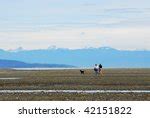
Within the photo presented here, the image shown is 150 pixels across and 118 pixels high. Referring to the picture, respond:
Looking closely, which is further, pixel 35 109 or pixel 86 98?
pixel 86 98

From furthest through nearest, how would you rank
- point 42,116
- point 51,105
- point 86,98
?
point 86,98
point 51,105
point 42,116

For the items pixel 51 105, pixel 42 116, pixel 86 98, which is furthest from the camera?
pixel 86 98

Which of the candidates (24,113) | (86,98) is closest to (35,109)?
(24,113)

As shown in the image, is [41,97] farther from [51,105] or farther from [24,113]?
[24,113]

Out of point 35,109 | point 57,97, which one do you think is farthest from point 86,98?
point 35,109

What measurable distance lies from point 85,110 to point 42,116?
8.37 ft

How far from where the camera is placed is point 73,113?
3030cm

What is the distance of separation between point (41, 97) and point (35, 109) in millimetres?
14606

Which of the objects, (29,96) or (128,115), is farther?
(29,96)

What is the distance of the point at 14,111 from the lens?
31000 millimetres

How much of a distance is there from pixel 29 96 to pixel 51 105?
526 inches

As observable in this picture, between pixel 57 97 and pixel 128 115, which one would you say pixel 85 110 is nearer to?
pixel 128 115

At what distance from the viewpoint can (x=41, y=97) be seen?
45781 mm

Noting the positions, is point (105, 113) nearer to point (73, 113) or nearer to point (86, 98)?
point (73, 113)
